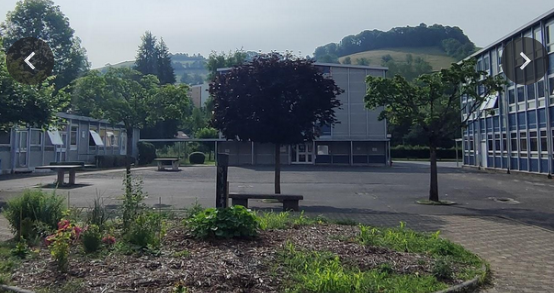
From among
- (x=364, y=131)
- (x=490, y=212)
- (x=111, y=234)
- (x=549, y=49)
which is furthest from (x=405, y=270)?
(x=364, y=131)

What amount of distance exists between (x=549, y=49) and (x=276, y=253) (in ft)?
85.3

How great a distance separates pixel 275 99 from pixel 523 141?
69.0 ft

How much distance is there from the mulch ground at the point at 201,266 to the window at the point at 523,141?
1028 inches

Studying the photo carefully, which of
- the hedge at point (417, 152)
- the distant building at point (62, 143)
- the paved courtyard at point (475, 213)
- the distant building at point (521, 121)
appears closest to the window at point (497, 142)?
the distant building at point (521, 121)

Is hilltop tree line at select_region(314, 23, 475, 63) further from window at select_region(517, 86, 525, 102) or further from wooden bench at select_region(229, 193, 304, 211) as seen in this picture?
wooden bench at select_region(229, 193, 304, 211)

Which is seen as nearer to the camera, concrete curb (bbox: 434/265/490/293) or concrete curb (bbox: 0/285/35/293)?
concrete curb (bbox: 0/285/35/293)

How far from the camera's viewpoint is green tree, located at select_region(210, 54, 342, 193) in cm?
1520

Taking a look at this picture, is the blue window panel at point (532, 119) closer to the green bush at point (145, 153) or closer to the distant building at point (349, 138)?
the distant building at point (349, 138)

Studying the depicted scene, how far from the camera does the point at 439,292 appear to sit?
5055 millimetres

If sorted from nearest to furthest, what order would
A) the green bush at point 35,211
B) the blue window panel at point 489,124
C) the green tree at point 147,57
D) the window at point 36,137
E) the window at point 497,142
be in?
the green bush at point 35,211 → the window at point 36,137 → the window at point 497,142 → the blue window panel at point 489,124 → the green tree at point 147,57

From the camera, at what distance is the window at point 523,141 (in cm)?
2889

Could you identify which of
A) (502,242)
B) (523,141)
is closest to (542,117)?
(523,141)

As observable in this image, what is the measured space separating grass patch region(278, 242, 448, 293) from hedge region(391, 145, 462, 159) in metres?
60.0

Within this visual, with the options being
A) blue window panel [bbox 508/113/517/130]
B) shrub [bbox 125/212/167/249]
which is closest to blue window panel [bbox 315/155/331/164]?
blue window panel [bbox 508/113/517/130]
